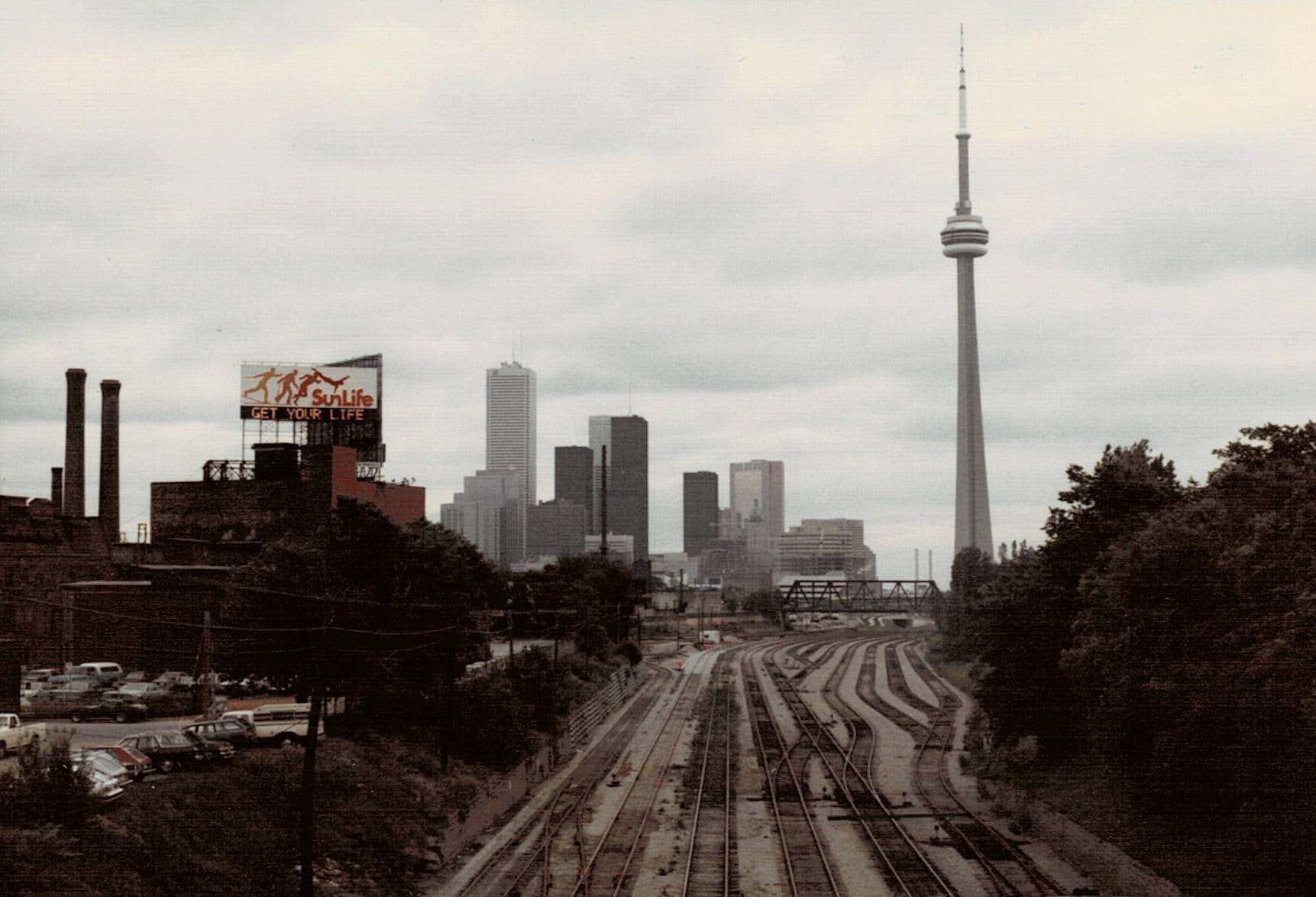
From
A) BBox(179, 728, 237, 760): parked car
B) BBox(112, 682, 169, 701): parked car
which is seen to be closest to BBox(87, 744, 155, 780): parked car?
BBox(179, 728, 237, 760): parked car

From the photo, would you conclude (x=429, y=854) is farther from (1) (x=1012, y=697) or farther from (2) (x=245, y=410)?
(2) (x=245, y=410)

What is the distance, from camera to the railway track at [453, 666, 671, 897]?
1302 inches

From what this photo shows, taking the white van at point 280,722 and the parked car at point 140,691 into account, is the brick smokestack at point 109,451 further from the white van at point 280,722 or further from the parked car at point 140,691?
the white van at point 280,722

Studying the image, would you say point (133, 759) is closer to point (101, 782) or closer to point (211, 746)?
point (211, 746)

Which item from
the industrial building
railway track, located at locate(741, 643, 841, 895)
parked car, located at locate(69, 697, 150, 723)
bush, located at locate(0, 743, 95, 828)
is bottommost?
railway track, located at locate(741, 643, 841, 895)

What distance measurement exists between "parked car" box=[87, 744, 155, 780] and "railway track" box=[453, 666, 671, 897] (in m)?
10.6

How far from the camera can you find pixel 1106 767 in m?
→ 42.0

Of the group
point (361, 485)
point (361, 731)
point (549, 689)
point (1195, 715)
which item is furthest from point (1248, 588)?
point (361, 485)

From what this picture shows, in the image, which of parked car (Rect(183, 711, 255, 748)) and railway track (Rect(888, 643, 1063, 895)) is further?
parked car (Rect(183, 711, 255, 748))

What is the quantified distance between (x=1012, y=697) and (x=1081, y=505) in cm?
746

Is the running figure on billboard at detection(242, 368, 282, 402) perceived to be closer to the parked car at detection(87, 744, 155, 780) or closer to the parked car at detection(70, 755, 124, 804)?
the parked car at detection(87, 744, 155, 780)

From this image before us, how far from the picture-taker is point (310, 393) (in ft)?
302

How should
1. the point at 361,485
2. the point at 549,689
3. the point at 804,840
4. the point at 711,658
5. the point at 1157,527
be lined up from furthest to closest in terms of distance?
the point at 711,658, the point at 361,485, the point at 549,689, the point at 804,840, the point at 1157,527

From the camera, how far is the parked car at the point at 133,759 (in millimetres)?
37094
